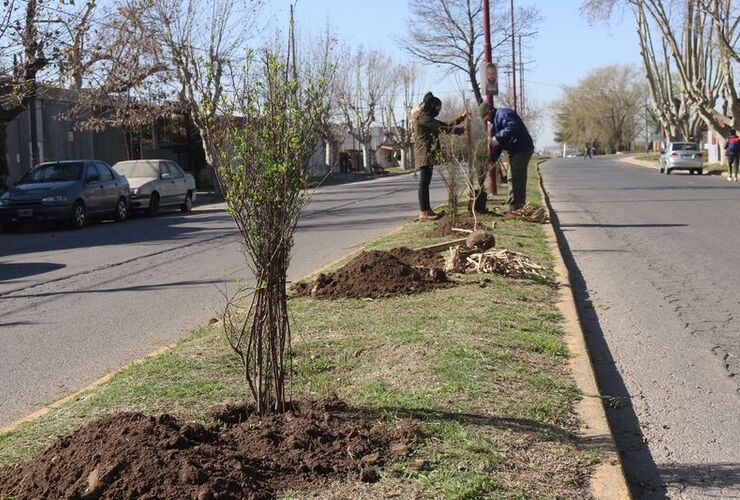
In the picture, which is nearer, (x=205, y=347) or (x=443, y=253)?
(x=205, y=347)

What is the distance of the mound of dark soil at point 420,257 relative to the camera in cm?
999

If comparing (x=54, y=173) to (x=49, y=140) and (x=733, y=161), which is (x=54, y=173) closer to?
(x=49, y=140)

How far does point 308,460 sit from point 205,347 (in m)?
2.73

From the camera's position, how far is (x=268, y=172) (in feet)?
14.3

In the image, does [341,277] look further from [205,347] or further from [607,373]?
[607,373]

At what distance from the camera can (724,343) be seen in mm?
7152

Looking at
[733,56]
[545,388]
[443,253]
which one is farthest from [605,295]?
[733,56]

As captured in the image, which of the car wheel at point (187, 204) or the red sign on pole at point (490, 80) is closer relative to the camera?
the red sign on pole at point (490, 80)

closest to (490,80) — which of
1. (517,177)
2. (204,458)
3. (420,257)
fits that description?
(517,177)

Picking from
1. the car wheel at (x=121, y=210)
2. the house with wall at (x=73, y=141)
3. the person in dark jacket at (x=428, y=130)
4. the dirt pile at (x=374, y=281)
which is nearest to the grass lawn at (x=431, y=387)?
the dirt pile at (x=374, y=281)

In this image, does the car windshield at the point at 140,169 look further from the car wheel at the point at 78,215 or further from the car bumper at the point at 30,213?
the car bumper at the point at 30,213

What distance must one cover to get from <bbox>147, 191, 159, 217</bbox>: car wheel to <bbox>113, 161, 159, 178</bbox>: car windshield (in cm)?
85

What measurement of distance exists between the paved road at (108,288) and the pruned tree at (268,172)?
1941 mm

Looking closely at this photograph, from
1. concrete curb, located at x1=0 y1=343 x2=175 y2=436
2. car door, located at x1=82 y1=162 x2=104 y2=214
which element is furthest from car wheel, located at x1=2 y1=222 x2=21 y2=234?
concrete curb, located at x1=0 y1=343 x2=175 y2=436
